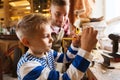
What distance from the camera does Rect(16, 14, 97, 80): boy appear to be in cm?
94

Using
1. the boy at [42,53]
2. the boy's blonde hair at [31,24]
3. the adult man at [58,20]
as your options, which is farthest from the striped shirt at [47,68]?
→ the adult man at [58,20]

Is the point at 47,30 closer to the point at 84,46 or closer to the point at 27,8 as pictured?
the point at 84,46

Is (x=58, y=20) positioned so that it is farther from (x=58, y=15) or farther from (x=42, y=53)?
(x=42, y=53)

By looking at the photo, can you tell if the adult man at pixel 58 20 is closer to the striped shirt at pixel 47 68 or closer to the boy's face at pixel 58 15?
the boy's face at pixel 58 15

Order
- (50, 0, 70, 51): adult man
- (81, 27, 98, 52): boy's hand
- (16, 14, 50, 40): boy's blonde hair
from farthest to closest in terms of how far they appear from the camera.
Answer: (50, 0, 70, 51): adult man, (16, 14, 50, 40): boy's blonde hair, (81, 27, 98, 52): boy's hand

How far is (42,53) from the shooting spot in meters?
1.15

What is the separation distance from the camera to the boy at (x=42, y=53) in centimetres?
94

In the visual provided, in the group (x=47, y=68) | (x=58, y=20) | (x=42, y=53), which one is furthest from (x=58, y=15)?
(x=47, y=68)

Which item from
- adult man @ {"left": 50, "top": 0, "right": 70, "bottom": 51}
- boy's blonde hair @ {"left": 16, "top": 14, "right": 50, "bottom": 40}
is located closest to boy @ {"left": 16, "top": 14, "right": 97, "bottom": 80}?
boy's blonde hair @ {"left": 16, "top": 14, "right": 50, "bottom": 40}

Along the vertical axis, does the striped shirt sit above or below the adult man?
below

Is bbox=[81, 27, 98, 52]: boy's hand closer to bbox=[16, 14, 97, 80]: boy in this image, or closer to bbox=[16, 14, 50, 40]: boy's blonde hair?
bbox=[16, 14, 97, 80]: boy

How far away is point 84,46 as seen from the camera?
0.94 meters

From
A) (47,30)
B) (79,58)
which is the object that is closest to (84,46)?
(79,58)

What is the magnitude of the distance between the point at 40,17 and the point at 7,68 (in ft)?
9.73
